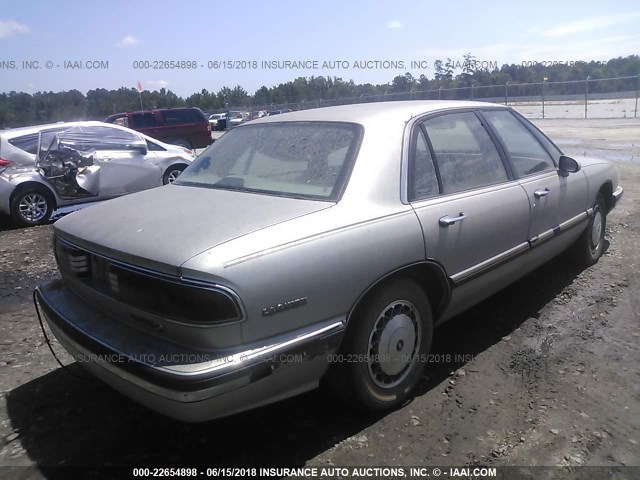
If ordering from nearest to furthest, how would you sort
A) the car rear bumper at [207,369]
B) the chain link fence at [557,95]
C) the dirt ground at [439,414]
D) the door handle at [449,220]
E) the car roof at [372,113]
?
the car rear bumper at [207,369], the dirt ground at [439,414], the door handle at [449,220], the car roof at [372,113], the chain link fence at [557,95]

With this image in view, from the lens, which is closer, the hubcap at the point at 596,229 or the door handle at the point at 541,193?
the door handle at the point at 541,193

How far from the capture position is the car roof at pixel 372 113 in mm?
3129

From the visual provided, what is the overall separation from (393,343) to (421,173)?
39.3 inches

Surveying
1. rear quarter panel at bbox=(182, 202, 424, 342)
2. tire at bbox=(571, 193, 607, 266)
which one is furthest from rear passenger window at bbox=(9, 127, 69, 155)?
tire at bbox=(571, 193, 607, 266)

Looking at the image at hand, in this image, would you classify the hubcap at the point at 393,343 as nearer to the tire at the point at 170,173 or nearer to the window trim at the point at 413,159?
the window trim at the point at 413,159

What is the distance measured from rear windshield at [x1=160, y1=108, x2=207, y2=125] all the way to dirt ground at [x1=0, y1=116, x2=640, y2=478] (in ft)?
47.1

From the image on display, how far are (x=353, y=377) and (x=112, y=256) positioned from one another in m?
1.31

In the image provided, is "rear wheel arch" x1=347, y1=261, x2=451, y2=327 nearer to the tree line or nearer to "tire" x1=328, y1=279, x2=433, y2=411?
"tire" x1=328, y1=279, x2=433, y2=411

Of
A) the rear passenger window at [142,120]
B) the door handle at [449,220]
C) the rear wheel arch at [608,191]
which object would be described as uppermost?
the rear passenger window at [142,120]

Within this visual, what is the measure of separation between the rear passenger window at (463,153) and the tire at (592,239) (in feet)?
5.45

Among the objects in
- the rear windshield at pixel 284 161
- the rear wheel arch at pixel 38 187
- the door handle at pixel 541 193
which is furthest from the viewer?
the rear wheel arch at pixel 38 187

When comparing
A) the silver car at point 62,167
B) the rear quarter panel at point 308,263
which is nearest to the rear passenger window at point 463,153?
the rear quarter panel at point 308,263

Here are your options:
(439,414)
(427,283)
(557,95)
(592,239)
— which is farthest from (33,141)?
(557,95)

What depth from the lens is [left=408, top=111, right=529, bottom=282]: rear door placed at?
2.96m
